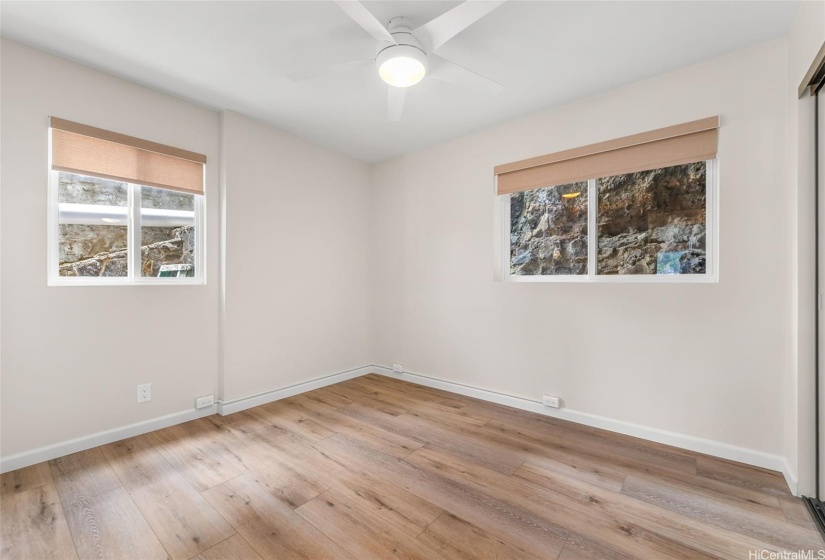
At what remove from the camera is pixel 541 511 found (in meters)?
1.81

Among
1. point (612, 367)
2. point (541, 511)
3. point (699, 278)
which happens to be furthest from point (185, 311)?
point (699, 278)

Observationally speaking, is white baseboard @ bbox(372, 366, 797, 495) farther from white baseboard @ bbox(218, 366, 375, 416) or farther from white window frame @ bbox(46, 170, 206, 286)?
white window frame @ bbox(46, 170, 206, 286)

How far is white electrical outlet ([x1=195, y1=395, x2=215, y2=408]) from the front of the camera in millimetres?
2986

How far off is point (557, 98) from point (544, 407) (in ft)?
8.48

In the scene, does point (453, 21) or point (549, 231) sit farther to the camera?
point (549, 231)

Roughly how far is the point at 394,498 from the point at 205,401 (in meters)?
2.02

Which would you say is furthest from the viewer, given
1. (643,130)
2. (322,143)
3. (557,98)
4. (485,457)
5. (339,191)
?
(339,191)

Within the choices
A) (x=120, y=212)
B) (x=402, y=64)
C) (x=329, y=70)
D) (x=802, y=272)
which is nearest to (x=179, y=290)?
(x=120, y=212)

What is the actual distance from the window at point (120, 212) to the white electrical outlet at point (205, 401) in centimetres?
99

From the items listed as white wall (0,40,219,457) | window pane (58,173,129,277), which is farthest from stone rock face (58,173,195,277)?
white wall (0,40,219,457)

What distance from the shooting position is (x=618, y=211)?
9.29ft

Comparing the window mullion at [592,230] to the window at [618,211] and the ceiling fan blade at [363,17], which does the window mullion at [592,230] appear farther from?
the ceiling fan blade at [363,17]

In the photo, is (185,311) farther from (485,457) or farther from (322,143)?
(485,457)

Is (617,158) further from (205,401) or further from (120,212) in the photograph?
(205,401)
